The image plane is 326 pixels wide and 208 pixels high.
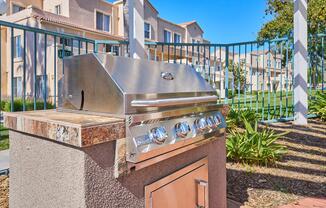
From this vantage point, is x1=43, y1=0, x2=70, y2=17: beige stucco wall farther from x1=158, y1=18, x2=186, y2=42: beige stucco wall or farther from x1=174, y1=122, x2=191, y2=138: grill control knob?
x1=174, y1=122, x2=191, y2=138: grill control knob

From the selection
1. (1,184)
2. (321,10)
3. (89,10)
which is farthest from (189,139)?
(89,10)

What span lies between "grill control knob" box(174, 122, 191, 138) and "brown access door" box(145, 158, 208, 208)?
0.70 feet

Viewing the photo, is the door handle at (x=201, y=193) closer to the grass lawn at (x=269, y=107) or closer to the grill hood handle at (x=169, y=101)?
the grill hood handle at (x=169, y=101)

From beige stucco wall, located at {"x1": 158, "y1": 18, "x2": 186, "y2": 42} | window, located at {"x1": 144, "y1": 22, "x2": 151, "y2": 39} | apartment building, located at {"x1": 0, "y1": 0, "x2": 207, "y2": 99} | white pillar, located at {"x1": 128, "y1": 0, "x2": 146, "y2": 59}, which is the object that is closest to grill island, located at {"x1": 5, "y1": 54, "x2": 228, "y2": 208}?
white pillar, located at {"x1": 128, "y1": 0, "x2": 146, "y2": 59}

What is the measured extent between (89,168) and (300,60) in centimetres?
453

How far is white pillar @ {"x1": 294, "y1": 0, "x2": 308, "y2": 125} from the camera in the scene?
439cm

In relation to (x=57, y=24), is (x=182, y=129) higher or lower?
lower

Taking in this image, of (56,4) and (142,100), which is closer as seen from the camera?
(142,100)

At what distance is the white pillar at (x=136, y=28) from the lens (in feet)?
10.3

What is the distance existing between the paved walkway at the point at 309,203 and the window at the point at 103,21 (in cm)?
1837

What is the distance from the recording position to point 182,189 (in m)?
1.30

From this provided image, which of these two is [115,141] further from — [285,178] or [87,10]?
[87,10]

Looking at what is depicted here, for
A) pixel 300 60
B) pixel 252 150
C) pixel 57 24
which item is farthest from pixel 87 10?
pixel 252 150

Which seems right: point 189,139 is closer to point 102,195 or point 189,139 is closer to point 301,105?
point 102,195
